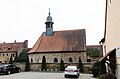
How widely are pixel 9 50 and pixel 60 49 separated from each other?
72.7 feet

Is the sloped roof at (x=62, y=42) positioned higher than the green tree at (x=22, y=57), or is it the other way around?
the sloped roof at (x=62, y=42)

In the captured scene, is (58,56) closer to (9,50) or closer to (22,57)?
(22,57)

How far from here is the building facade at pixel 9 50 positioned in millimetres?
64750

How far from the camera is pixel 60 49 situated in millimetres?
49344

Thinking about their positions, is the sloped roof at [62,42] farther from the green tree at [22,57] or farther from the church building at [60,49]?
the green tree at [22,57]

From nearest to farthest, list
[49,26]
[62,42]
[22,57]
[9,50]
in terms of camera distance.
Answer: [62,42] → [49,26] → [22,57] → [9,50]

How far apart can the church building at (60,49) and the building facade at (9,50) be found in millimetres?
13770

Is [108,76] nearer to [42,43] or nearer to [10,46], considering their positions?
[42,43]

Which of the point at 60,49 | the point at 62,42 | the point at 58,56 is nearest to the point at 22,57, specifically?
the point at 58,56

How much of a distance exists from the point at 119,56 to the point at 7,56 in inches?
2138

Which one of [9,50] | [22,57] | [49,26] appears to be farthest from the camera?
[9,50]

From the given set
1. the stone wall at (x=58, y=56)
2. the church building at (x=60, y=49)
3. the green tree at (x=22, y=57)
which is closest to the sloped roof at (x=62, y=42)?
the church building at (x=60, y=49)

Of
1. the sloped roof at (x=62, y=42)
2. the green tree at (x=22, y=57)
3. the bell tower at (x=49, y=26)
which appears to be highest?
the bell tower at (x=49, y=26)

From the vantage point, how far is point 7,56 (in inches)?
2603
